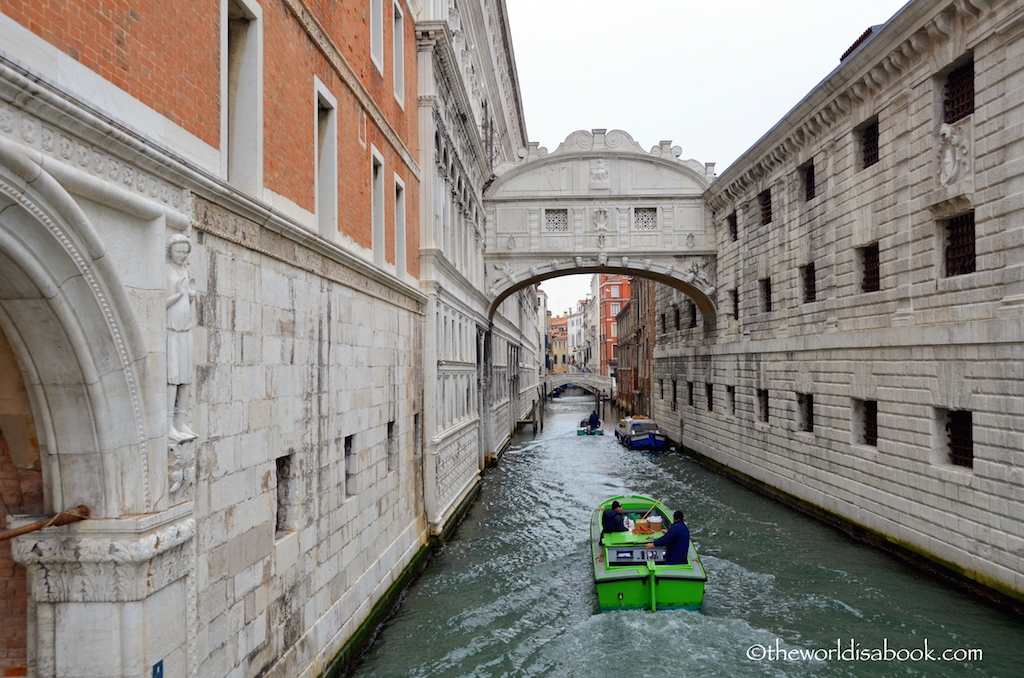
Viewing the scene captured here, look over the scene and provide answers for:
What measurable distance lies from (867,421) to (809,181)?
20.9ft

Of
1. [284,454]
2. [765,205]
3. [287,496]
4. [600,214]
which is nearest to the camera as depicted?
[284,454]

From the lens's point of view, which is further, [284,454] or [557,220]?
[557,220]

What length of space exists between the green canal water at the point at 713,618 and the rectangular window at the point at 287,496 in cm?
236

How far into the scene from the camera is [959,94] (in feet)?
37.1

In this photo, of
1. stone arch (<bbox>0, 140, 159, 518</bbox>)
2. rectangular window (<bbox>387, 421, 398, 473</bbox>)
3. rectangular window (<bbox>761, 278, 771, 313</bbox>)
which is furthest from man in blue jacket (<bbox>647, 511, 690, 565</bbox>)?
rectangular window (<bbox>761, 278, 771, 313</bbox>)

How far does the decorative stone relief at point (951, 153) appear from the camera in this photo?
1086 centimetres

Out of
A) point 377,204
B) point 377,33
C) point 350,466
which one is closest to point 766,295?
point 377,204

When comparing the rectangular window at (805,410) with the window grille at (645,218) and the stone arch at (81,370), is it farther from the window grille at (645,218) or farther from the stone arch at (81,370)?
the stone arch at (81,370)

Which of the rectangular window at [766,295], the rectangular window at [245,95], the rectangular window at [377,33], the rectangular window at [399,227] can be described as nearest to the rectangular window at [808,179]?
the rectangular window at [766,295]

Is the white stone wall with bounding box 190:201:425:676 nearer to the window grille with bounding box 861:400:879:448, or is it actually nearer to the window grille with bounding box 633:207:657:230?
the window grille with bounding box 861:400:879:448

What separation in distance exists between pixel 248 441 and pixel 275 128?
2.93 meters

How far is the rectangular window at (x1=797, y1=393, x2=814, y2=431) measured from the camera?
55.0 feet

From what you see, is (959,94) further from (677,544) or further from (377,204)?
(377,204)

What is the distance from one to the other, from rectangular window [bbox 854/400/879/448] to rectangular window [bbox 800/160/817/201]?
5477 mm
